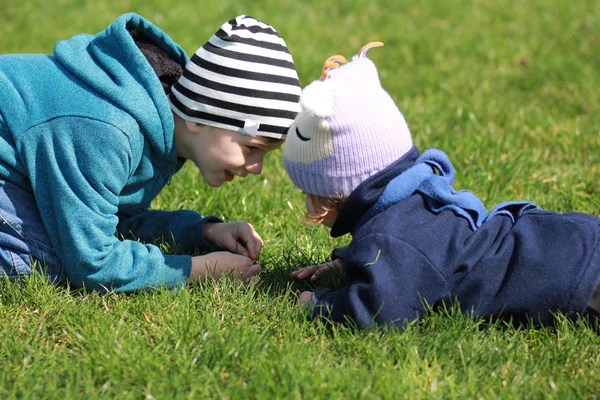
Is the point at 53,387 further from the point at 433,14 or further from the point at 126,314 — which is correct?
the point at 433,14

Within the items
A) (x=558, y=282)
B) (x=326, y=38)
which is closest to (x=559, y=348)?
(x=558, y=282)

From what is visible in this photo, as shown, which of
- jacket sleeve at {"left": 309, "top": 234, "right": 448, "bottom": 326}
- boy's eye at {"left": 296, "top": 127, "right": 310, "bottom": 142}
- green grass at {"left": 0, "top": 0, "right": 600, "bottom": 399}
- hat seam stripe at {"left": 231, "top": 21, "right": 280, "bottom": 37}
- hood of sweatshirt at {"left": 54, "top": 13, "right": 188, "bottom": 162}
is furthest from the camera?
hat seam stripe at {"left": 231, "top": 21, "right": 280, "bottom": 37}

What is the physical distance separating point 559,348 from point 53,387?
1737 mm

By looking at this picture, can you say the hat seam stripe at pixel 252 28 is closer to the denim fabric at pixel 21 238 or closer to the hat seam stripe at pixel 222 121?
the hat seam stripe at pixel 222 121

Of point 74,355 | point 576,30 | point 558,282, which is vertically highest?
point 576,30

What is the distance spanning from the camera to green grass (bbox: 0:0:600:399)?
2596 mm

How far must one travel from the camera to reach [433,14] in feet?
27.1

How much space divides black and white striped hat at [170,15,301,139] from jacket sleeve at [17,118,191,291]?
1.23 feet

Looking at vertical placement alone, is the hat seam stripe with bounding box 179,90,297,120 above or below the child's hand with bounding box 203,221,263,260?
above

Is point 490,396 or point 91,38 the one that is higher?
point 91,38

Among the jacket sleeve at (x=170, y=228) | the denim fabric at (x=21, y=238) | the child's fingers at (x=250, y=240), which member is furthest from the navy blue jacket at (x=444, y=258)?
the denim fabric at (x=21, y=238)

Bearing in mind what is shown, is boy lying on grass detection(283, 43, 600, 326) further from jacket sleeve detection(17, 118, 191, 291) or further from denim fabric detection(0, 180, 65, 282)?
→ denim fabric detection(0, 180, 65, 282)

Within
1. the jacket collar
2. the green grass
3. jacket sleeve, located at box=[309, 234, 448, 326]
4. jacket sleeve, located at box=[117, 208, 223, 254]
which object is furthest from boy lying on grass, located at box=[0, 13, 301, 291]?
jacket sleeve, located at box=[309, 234, 448, 326]

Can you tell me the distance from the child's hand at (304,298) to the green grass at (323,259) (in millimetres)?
52
